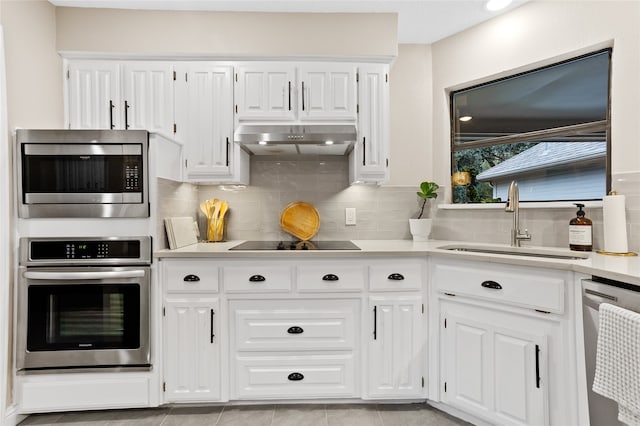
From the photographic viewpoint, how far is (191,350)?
6.77 ft

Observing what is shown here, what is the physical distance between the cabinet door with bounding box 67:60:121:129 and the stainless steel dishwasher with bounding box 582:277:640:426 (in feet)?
9.50

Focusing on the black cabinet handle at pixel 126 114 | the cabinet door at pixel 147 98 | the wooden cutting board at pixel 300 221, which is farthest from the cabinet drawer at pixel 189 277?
the black cabinet handle at pixel 126 114

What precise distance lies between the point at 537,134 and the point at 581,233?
771 mm

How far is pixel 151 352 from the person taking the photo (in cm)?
204

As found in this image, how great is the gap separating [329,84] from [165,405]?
93.9 inches

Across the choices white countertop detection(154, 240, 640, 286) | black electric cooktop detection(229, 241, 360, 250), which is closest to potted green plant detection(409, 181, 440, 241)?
white countertop detection(154, 240, 640, 286)

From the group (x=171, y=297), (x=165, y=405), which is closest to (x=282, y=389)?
(x=165, y=405)

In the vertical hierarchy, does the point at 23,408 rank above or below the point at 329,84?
below

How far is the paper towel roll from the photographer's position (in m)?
1.80

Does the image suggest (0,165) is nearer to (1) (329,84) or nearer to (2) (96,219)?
(2) (96,219)

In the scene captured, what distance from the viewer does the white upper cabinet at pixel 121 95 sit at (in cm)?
240

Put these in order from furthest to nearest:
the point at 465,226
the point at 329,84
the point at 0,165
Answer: the point at 465,226 → the point at 329,84 → the point at 0,165

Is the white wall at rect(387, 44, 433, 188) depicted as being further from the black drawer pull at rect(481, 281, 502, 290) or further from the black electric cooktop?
the black drawer pull at rect(481, 281, 502, 290)

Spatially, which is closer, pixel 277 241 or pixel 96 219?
pixel 96 219
